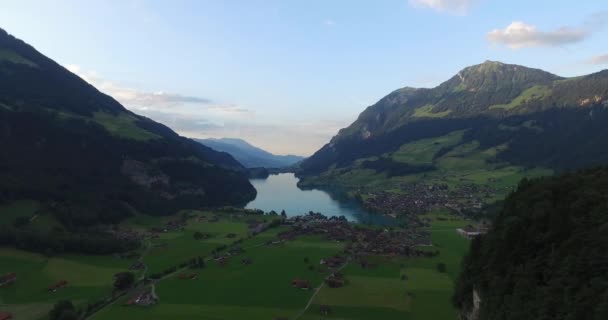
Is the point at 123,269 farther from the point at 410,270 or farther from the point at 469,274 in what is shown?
the point at 469,274

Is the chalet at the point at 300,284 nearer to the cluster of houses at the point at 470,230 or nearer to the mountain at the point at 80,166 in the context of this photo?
the cluster of houses at the point at 470,230

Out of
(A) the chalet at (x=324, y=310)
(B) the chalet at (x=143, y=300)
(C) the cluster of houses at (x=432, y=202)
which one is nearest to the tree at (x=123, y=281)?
(B) the chalet at (x=143, y=300)

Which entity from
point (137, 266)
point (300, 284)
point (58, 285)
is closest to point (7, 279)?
point (58, 285)

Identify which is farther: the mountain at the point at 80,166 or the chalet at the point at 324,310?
the mountain at the point at 80,166

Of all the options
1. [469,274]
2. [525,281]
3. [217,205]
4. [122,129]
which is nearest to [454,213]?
[217,205]

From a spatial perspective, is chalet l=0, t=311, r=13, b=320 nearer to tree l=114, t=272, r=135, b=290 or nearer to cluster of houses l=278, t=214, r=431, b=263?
tree l=114, t=272, r=135, b=290

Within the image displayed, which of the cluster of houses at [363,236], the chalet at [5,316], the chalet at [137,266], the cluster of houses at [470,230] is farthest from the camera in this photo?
the cluster of houses at [470,230]

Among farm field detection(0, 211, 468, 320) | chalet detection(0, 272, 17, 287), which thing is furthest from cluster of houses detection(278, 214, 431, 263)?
chalet detection(0, 272, 17, 287)
